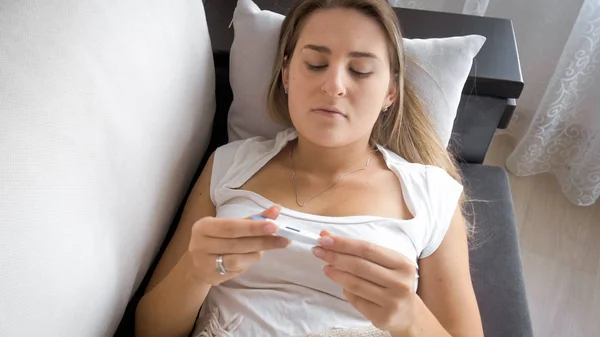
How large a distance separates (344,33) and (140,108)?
393 mm

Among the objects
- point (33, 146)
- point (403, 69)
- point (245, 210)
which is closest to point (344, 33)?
point (403, 69)

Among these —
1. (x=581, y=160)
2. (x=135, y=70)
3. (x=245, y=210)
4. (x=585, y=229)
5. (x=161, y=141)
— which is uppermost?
(x=135, y=70)

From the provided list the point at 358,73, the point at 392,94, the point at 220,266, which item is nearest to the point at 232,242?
the point at 220,266

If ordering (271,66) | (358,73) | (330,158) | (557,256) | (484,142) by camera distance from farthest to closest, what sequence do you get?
1. (557,256)
2. (484,142)
3. (271,66)
4. (330,158)
5. (358,73)

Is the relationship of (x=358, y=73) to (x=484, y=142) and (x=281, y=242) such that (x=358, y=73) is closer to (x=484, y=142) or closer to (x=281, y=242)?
(x=281, y=242)

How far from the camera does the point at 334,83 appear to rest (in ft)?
3.15

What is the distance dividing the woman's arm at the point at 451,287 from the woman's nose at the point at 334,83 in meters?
0.35

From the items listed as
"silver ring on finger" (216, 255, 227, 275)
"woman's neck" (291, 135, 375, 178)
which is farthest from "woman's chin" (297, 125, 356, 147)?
"silver ring on finger" (216, 255, 227, 275)

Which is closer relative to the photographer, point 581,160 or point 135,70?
point 135,70

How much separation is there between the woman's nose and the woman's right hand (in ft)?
0.99

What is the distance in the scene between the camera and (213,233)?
75cm

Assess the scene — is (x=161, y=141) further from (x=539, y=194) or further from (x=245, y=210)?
(x=539, y=194)

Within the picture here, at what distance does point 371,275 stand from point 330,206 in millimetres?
305

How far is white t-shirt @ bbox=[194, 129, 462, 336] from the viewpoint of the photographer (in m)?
0.94
